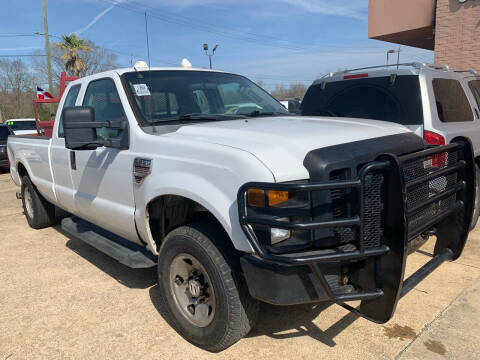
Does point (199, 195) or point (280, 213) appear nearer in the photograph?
point (280, 213)

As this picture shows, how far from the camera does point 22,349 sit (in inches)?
115

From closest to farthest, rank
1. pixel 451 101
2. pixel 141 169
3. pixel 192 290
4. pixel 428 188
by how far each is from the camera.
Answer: pixel 428 188
pixel 192 290
pixel 141 169
pixel 451 101

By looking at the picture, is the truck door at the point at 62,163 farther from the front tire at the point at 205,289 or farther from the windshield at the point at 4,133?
the windshield at the point at 4,133

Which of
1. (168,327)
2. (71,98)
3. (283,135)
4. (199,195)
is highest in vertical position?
(71,98)

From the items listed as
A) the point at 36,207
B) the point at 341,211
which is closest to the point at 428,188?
the point at 341,211

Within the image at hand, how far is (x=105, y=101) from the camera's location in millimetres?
3727

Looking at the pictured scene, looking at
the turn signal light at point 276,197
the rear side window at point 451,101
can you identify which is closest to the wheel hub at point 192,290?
the turn signal light at point 276,197

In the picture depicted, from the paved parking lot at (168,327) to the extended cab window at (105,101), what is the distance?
58.6 inches

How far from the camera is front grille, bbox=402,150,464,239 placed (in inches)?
97.2

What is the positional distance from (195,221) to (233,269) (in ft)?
1.92

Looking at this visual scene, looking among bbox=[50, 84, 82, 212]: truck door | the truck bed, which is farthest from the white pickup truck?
the truck bed

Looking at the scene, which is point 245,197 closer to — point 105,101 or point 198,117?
point 198,117

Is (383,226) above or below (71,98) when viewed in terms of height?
below

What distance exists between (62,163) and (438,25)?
12939 mm
